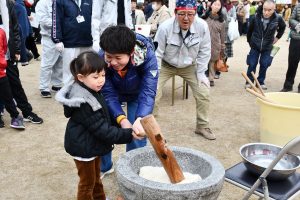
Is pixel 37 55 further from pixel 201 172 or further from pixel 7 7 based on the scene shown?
pixel 201 172

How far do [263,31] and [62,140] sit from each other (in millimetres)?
3734

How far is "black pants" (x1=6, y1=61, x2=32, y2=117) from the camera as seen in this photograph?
Answer: 13.1 feet

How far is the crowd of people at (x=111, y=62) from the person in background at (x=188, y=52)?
1 cm

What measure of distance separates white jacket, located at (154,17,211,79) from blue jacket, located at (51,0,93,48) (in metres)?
1.20

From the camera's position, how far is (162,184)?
177cm

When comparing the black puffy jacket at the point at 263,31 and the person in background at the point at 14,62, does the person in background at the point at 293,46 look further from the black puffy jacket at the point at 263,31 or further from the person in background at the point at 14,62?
the person in background at the point at 14,62

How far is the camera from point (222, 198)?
2.83 metres

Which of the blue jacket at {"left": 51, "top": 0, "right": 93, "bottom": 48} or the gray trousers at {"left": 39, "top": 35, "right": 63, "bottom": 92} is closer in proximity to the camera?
the blue jacket at {"left": 51, "top": 0, "right": 93, "bottom": 48}

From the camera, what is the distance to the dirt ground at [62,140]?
2945 millimetres

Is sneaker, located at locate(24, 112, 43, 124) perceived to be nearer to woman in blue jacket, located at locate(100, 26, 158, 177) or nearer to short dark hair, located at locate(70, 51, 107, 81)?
woman in blue jacket, located at locate(100, 26, 158, 177)

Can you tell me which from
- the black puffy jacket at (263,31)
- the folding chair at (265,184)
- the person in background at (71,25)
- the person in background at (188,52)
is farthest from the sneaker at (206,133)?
the black puffy jacket at (263,31)

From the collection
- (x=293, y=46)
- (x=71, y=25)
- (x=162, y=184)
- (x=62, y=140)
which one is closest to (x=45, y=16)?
(x=71, y=25)

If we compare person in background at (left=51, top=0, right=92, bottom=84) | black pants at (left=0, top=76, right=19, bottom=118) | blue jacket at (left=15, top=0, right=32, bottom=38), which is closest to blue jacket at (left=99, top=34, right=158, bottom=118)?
black pants at (left=0, top=76, right=19, bottom=118)

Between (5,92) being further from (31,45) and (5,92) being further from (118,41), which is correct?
(31,45)
